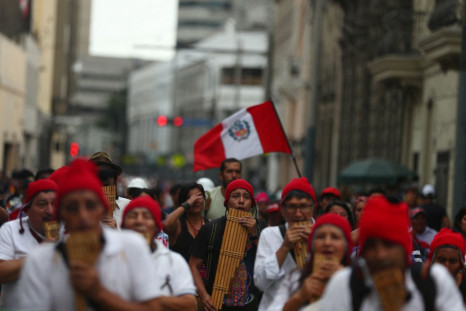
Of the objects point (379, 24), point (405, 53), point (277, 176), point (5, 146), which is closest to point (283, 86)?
point (277, 176)

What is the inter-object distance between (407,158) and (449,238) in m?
21.3

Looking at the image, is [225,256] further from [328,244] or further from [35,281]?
[35,281]

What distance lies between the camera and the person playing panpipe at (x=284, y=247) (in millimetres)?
6953

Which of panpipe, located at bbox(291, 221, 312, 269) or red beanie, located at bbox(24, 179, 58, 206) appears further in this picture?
red beanie, located at bbox(24, 179, 58, 206)

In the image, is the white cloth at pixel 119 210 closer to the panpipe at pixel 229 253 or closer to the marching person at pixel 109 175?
the marching person at pixel 109 175

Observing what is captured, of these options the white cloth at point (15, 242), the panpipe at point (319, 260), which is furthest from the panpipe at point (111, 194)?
the panpipe at point (319, 260)

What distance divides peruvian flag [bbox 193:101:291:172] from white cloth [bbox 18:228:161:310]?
895 centimetres

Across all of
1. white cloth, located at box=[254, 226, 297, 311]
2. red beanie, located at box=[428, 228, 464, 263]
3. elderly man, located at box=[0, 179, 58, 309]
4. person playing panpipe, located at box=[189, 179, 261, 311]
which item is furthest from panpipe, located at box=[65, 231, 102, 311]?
person playing panpipe, located at box=[189, 179, 261, 311]

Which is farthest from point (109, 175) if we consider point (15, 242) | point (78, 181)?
point (78, 181)

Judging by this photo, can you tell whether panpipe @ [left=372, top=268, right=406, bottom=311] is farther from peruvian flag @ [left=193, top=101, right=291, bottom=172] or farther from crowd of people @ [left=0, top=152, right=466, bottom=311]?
peruvian flag @ [left=193, top=101, right=291, bottom=172]

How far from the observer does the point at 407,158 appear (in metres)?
29.1

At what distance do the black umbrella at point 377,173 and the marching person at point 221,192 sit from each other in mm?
12489

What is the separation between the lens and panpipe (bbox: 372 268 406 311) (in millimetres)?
5191

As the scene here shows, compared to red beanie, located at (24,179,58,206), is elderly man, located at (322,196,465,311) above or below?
below
